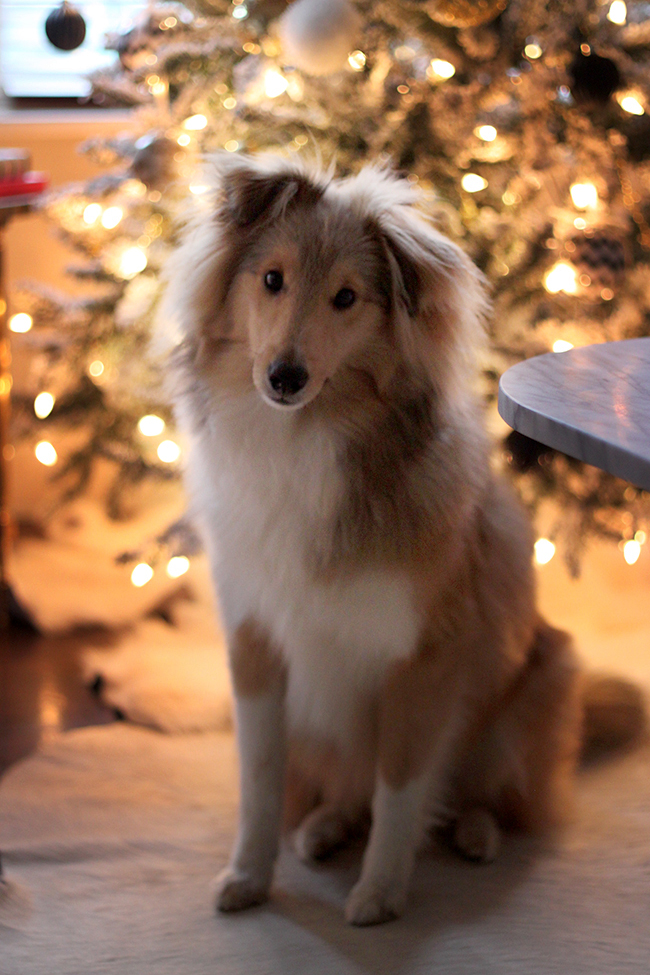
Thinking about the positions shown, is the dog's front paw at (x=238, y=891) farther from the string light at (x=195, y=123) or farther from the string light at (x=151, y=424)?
the string light at (x=195, y=123)

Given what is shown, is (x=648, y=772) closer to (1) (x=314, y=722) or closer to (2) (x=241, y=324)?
(1) (x=314, y=722)

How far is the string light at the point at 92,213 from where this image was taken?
2.32m

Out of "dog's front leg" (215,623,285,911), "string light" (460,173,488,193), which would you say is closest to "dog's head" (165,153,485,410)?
"dog's front leg" (215,623,285,911)

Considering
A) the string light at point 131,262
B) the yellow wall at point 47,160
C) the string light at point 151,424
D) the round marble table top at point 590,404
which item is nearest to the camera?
the round marble table top at point 590,404

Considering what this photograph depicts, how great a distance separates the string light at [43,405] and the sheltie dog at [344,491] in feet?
3.55

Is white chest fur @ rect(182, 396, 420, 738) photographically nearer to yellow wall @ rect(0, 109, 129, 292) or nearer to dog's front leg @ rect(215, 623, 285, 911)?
dog's front leg @ rect(215, 623, 285, 911)

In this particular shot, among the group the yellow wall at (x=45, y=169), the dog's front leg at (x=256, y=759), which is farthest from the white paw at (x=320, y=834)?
the yellow wall at (x=45, y=169)

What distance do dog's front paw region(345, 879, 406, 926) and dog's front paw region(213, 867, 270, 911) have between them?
15 centimetres

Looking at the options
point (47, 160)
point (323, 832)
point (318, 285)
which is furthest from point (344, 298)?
point (47, 160)

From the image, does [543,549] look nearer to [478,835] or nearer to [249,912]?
[478,835]

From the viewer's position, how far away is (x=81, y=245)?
2.37m

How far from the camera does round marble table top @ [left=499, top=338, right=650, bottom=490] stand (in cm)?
78

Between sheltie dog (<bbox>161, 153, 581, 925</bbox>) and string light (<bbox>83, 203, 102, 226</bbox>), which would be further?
string light (<bbox>83, 203, 102, 226</bbox>)

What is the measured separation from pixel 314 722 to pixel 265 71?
4.60ft
